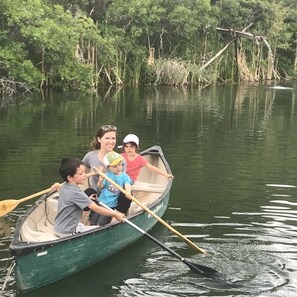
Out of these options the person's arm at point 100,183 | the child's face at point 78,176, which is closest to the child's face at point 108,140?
the person's arm at point 100,183

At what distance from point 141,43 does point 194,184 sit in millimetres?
26719

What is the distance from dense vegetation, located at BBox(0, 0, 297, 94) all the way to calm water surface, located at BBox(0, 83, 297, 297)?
145 inches

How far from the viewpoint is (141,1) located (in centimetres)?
3400

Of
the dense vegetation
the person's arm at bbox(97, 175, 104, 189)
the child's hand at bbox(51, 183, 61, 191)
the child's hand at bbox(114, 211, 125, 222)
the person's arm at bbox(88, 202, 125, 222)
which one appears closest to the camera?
the person's arm at bbox(88, 202, 125, 222)

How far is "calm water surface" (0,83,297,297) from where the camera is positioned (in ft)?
22.0

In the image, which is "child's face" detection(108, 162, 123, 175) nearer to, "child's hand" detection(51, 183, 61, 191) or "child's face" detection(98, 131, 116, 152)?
"child's face" detection(98, 131, 116, 152)

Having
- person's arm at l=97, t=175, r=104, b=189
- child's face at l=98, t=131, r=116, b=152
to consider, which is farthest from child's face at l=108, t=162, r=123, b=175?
child's face at l=98, t=131, r=116, b=152

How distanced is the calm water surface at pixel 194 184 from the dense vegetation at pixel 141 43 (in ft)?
12.1

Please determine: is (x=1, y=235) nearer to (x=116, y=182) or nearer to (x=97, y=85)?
(x=116, y=182)

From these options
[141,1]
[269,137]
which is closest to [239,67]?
[141,1]

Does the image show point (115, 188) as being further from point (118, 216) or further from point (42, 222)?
point (42, 222)

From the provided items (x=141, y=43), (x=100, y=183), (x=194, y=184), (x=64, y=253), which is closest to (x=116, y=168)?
(x=100, y=183)

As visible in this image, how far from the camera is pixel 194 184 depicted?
1124 cm

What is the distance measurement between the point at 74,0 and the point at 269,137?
2064 centimetres
